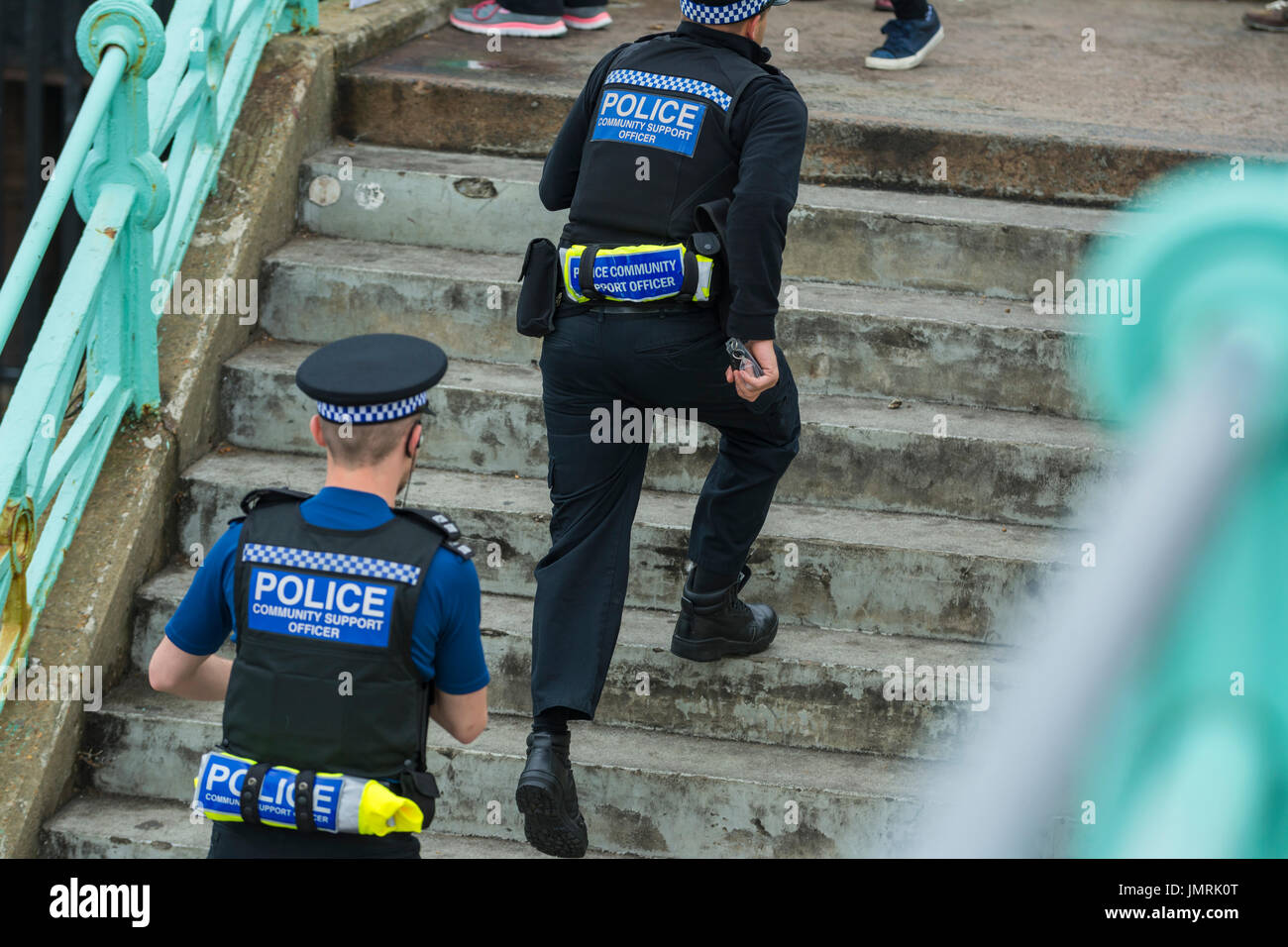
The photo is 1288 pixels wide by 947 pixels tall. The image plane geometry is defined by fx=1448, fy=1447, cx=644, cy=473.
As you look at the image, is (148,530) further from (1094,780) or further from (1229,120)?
(1229,120)

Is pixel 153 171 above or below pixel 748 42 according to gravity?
below

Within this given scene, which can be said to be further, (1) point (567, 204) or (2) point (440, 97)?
(2) point (440, 97)

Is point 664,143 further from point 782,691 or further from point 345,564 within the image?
point 782,691

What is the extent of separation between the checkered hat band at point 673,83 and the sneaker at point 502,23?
10.7 ft

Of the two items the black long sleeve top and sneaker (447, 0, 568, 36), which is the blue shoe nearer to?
sneaker (447, 0, 568, 36)

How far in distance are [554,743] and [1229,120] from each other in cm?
405

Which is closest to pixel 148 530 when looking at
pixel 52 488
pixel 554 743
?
pixel 52 488

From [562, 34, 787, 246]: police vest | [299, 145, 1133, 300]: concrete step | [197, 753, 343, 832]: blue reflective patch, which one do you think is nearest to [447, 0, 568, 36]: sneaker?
[299, 145, 1133, 300]: concrete step

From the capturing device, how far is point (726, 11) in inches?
142

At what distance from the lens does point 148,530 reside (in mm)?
4535

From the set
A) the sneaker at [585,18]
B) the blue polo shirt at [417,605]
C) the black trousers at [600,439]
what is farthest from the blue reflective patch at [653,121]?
the sneaker at [585,18]

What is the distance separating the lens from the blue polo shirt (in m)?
2.66

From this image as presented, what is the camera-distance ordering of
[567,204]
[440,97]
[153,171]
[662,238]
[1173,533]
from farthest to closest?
[440,97], [153,171], [567,204], [662,238], [1173,533]

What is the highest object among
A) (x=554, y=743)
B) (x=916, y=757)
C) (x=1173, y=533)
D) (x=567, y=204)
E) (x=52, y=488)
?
(x=1173, y=533)
